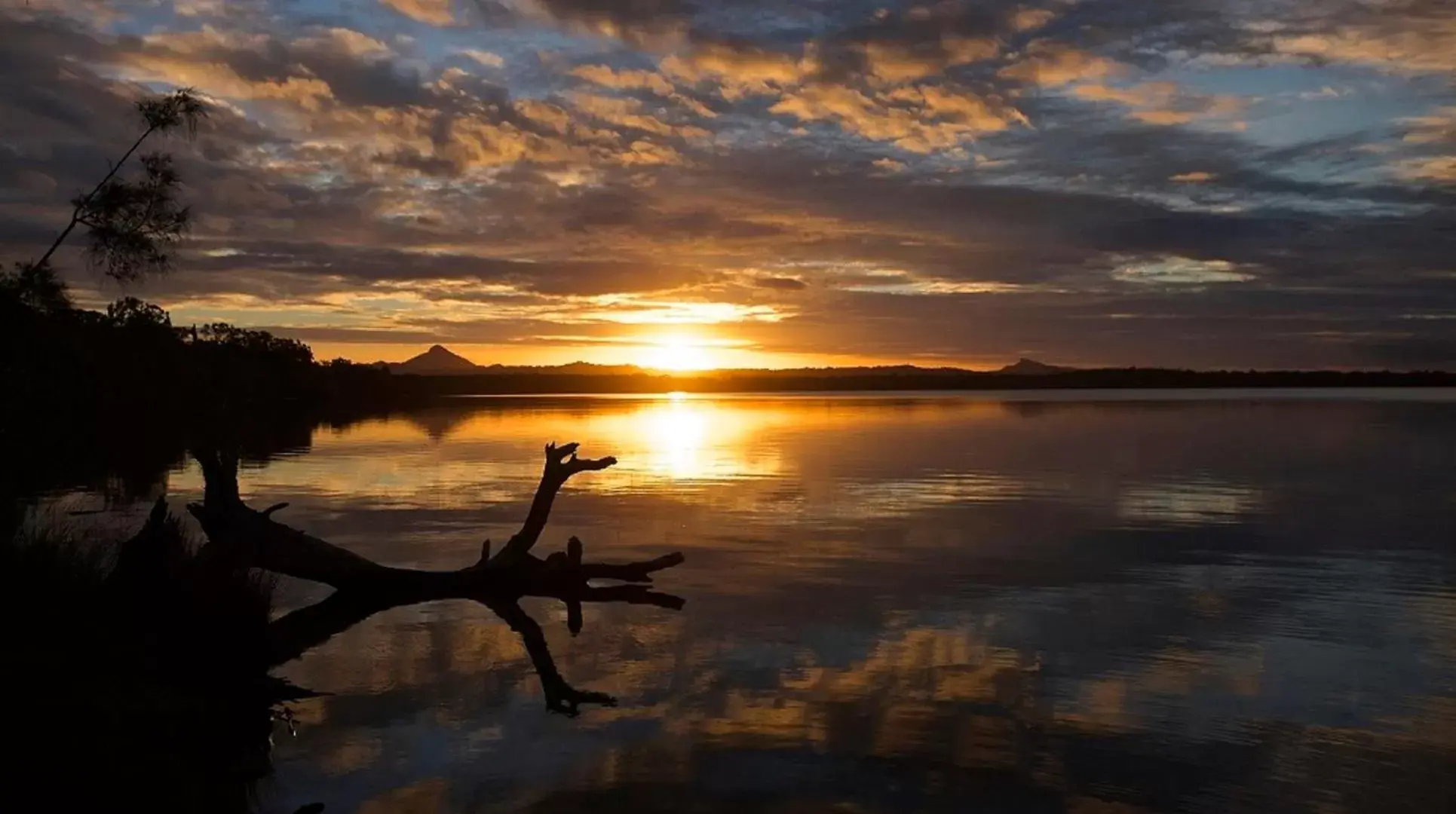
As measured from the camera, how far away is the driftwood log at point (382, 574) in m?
17.0

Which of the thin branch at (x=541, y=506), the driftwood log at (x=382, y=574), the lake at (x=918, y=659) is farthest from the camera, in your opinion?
the thin branch at (x=541, y=506)

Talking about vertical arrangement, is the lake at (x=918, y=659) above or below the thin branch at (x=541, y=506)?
below

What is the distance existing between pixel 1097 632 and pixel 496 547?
43.3ft

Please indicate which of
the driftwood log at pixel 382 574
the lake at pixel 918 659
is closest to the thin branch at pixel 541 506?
the driftwood log at pixel 382 574

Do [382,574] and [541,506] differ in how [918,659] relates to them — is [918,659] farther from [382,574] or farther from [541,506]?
[382,574]

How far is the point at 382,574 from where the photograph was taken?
62.4 ft

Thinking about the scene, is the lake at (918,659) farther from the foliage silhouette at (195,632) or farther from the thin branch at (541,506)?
the thin branch at (541,506)

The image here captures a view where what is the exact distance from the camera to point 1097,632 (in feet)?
55.4

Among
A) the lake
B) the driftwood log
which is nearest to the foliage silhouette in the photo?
the driftwood log

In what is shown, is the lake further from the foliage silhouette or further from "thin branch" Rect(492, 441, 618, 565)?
"thin branch" Rect(492, 441, 618, 565)

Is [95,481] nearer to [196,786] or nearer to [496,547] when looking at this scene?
[496,547]

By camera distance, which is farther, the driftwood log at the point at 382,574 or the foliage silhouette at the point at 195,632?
the driftwood log at the point at 382,574

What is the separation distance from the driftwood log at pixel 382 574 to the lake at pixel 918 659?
0.45 m

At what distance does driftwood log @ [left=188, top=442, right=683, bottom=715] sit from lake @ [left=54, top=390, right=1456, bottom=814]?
1.49 feet
